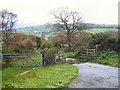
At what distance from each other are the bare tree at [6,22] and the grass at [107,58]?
29.9ft

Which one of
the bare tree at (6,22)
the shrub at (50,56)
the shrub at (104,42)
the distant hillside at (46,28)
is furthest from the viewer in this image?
the distant hillside at (46,28)

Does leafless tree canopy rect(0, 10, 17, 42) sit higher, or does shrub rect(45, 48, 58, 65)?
leafless tree canopy rect(0, 10, 17, 42)

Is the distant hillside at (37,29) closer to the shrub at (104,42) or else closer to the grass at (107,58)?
the shrub at (104,42)

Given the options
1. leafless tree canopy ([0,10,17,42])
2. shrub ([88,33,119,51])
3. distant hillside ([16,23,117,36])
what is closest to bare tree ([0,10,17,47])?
leafless tree canopy ([0,10,17,42])

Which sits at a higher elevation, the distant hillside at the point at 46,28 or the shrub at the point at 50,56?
the distant hillside at the point at 46,28

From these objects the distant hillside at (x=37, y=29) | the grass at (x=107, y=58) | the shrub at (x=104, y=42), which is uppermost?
the distant hillside at (x=37, y=29)

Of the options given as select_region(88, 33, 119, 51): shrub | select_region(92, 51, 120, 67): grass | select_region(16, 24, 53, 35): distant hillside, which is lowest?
select_region(92, 51, 120, 67): grass

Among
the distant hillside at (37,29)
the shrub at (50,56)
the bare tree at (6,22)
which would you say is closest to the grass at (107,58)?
the shrub at (50,56)

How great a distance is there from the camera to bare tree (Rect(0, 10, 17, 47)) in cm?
2633

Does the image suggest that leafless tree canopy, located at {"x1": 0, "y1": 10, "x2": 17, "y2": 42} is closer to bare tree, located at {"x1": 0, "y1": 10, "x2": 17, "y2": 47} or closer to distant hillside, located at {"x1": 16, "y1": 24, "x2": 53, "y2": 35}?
bare tree, located at {"x1": 0, "y1": 10, "x2": 17, "y2": 47}

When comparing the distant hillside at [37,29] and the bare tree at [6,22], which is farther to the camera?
the distant hillside at [37,29]

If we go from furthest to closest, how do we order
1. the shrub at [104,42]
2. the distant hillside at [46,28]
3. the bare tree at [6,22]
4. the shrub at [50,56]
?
the distant hillside at [46,28] → the bare tree at [6,22] → the shrub at [104,42] → the shrub at [50,56]

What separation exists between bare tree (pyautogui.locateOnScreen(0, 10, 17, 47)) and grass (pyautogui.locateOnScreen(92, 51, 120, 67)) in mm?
9111

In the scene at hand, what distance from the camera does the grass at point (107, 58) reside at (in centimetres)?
2078
